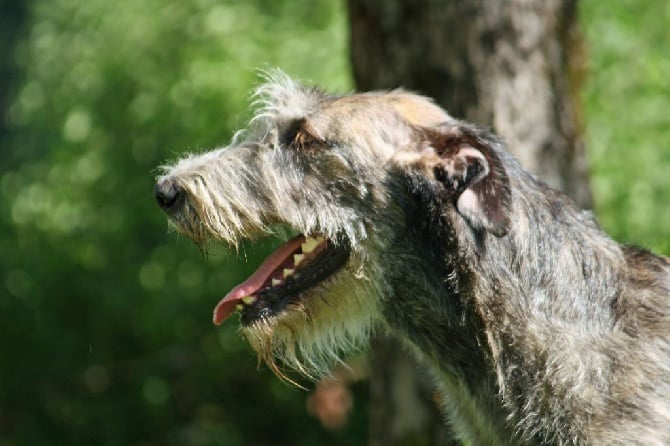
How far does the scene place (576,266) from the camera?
5.50 m

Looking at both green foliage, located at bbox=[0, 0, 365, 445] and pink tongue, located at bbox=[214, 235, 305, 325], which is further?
green foliage, located at bbox=[0, 0, 365, 445]

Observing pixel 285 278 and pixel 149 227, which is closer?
pixel 285 278

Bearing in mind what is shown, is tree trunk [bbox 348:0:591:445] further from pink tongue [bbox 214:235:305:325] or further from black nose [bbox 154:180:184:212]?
black nose [bbox 154:180:184:212]

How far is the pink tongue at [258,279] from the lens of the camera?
19.1ft

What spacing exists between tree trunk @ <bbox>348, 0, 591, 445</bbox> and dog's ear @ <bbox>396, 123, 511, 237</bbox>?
7.95 ft

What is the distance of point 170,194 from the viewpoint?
18.7 ft

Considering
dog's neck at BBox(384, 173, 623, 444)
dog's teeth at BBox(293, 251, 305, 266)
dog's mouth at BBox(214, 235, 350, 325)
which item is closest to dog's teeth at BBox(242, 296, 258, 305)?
dog's mouth at BBox(214, 235, 350, 325)

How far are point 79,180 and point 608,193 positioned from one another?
5301mm

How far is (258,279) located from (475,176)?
1.22m

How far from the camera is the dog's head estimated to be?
221 inches

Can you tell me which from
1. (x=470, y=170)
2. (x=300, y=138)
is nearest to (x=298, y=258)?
(x=300, y=138)

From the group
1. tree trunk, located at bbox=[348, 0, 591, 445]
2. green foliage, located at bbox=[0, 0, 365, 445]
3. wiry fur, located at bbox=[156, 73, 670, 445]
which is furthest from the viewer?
green foliage, located at bbox=[0, 0, 365, 445]

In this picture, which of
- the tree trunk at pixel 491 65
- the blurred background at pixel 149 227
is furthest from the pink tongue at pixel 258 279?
the blurred background at pixel 149 227

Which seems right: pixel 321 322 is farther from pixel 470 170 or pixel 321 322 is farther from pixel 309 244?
pixel 470 170
